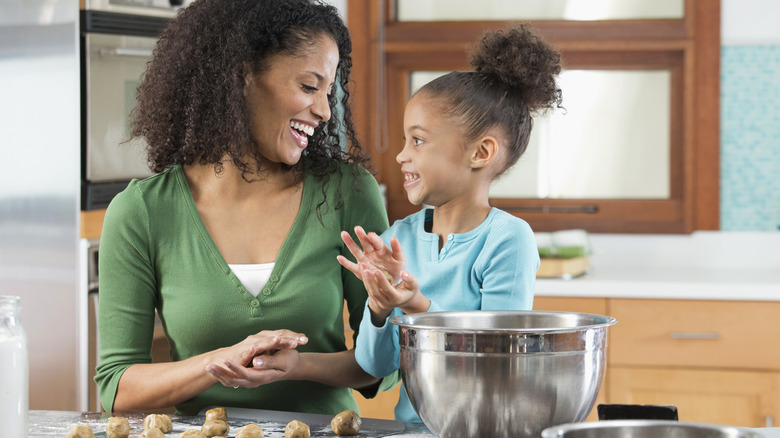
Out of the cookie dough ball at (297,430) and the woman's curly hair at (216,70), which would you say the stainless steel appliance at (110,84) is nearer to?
the woman's curly hair at (216,70)

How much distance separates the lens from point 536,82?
5.20ft

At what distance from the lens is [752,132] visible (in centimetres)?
326

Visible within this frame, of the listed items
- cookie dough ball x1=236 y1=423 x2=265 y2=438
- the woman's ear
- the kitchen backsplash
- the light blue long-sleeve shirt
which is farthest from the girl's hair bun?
the kitchen backsplash

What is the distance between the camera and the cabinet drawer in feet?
8.93

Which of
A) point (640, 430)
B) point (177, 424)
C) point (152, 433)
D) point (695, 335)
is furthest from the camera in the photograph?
point (695, 335)

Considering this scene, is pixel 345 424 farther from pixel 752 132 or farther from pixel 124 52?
pixel 752 132

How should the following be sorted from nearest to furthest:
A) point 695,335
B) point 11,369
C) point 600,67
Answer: point 11,369 → point 695,335 → point 600,67

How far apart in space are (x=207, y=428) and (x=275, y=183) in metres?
0.60

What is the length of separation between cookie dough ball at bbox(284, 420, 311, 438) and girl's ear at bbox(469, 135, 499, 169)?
1.91ft

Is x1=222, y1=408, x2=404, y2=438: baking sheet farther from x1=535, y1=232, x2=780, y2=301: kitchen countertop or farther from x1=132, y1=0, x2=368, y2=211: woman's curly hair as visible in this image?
x1=535, y1=232, x2=780, y2=301: kitchen countertop

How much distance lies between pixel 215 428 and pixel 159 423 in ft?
0.26

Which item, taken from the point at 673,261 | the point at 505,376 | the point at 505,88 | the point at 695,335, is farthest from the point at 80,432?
the point at 673,261

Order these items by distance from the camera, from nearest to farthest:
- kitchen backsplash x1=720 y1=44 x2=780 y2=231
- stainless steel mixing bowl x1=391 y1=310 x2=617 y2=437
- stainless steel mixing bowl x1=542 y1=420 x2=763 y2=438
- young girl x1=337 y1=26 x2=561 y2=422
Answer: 1. stainless steel mixing bowl x1=542 y1=420 x2=763 y2=438
2. stainless steel mixing bowl x1=391 y1=310 x2=617 y2=437
3. young girl x1=337 y1=26 x2=561 y2=422
4. kitchen backsplash x1=720 y1=44 x2=780 y2=231

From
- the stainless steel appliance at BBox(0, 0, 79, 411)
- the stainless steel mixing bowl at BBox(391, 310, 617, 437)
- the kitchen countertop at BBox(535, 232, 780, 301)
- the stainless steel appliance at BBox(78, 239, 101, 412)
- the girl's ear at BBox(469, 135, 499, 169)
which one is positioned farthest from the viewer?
the kitchen countertop at BBox(535, 232, 780, 301)
